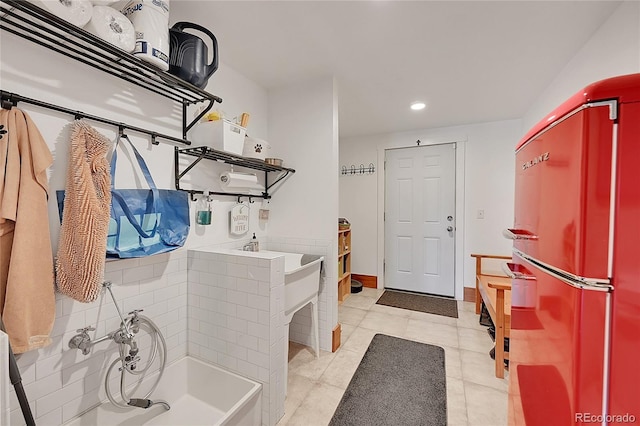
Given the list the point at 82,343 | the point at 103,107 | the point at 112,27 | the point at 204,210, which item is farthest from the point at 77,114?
the point at 82,343

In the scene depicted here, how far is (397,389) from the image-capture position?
1.72 metres

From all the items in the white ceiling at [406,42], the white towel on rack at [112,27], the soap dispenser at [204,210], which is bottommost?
Result: the soap dispenser at [204,210]

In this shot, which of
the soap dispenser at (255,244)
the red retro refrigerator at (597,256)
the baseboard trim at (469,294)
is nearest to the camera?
the red retro refrigerator at (597,256)

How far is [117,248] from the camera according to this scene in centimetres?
115

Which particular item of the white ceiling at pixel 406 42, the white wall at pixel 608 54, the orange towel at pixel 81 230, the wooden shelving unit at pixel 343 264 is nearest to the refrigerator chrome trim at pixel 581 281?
the white wall at pixel 608 54

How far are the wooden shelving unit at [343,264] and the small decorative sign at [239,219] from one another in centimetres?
136

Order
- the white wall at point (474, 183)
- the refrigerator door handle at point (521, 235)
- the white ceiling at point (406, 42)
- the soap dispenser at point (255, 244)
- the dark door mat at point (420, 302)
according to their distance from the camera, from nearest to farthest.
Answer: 1. the refrigerator door handle at point (521, 235)
2. the white ceiling at point (406, 42)
3. the soap dispenser at point (255, 244)
4. the dark door mat at point (420, 302)
5. the white wall at point (474, 183)

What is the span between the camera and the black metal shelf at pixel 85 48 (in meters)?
0.89

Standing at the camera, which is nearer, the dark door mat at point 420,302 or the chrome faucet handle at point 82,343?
the chrome faucet handle at point 82,343

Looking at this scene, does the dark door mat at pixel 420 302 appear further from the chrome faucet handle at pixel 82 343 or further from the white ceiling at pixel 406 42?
the chrome faucet handle at pixel 82 343

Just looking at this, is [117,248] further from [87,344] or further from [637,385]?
[637,385]

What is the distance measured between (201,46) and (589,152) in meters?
1.62

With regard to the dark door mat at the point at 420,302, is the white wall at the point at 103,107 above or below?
above

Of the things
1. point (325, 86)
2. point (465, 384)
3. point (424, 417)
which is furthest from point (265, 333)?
point (325, 86)
